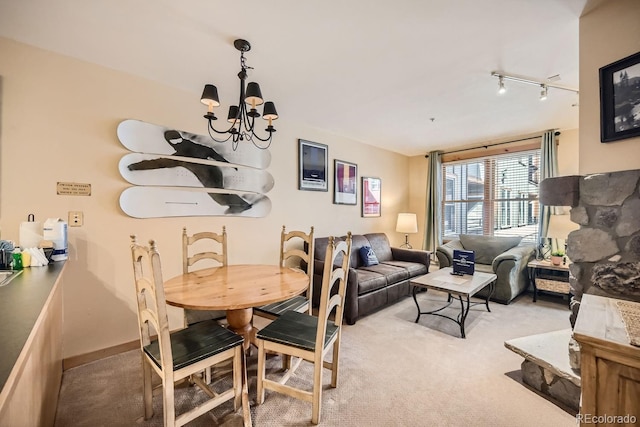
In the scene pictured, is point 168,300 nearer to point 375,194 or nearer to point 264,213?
point 264,213

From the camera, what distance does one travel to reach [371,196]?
4809mm

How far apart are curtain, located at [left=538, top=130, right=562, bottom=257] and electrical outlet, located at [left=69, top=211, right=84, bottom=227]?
→ 18.1 feet

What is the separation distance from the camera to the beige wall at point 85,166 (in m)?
1.92

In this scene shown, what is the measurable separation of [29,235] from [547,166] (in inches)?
231

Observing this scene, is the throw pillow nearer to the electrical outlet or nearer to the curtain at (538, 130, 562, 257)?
the curtain at (538, 130, 562, 257)

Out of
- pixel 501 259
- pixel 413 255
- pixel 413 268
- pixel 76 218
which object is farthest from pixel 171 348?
pixel 501 259

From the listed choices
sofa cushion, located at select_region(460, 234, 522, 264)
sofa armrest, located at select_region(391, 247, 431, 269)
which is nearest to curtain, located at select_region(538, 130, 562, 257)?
sofa cushion, located at select_region(460, 234, 522, 264)

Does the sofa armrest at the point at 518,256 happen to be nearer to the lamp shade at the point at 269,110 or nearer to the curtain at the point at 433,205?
the curtain at the point at 433,205

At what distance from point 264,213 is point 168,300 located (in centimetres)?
183

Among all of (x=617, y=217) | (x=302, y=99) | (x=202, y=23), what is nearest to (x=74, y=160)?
(x=202, y=23)

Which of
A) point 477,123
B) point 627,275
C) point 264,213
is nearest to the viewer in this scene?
point 627,275

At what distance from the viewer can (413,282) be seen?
118 inches

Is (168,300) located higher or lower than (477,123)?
lower

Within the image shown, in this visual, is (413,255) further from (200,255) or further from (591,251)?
(200,255)
